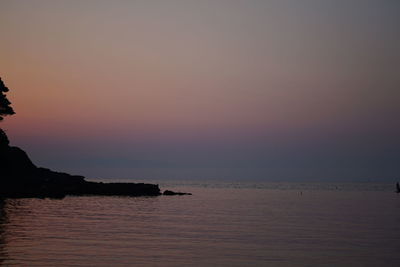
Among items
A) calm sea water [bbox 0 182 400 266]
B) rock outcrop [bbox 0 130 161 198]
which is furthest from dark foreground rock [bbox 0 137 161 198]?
calm sea water [bbox 0 182 400 266]

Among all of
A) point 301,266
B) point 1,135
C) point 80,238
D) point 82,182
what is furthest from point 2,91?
point 301,266

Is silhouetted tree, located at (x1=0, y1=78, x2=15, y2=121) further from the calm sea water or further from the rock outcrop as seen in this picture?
the calm sea water

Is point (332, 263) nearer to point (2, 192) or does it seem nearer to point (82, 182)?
point (2, 192)

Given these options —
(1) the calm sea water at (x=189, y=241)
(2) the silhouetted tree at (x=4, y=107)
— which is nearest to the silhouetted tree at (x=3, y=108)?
(2) the silhouetted tree at (x=4, y=107)

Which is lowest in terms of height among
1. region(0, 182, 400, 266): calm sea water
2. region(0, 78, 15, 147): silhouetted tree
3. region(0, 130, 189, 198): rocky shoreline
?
region(0, 182, 400, 266): calm sea water

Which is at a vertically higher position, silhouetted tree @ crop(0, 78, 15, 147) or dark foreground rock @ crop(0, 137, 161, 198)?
silhouetted tree @ crop(0, 78, 15, 147)

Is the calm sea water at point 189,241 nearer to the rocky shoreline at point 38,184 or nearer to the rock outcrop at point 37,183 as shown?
the rocky shoreline at point 38,184

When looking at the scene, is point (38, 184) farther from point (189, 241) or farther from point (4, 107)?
point (189, 241)

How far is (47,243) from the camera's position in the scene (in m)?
30.4

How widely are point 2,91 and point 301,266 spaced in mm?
71260

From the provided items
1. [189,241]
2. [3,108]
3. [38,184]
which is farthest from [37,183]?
[189,241]

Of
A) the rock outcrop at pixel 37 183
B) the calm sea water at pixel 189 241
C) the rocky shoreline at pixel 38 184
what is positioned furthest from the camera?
the rock outcrop at pixel 37 183

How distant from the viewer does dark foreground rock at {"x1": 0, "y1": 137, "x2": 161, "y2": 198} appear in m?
80.8

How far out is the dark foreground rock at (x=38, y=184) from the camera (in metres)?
80.8
